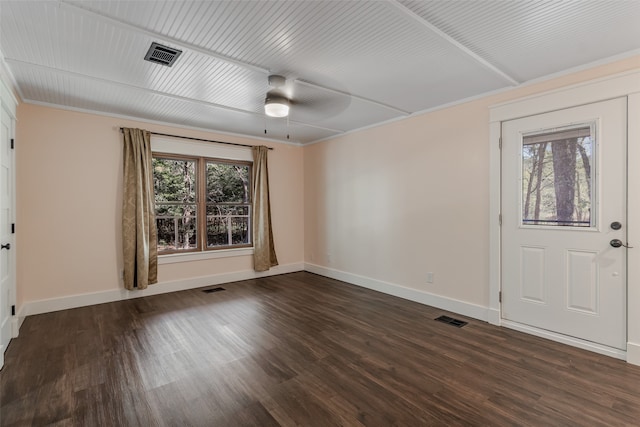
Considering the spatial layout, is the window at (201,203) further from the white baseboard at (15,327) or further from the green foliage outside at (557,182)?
the green foliage outside at (557,182)

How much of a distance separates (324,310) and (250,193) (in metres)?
2.86

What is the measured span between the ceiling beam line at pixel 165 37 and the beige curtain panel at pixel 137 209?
2513 millimetres

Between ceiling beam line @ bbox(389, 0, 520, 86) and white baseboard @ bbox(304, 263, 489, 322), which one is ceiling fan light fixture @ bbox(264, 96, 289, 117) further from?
white baseboard @ bbox(304, 263, 489, 322)

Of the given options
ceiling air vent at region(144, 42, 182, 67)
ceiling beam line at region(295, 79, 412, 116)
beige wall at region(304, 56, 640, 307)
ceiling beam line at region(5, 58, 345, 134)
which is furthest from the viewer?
beige wall at region(304, 56, 640, 307)

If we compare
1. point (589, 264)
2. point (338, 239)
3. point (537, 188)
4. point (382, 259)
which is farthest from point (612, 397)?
point (338, 239)

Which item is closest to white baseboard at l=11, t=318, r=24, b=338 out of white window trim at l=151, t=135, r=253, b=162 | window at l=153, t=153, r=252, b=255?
window at l=153, t=153, r=252, b=255

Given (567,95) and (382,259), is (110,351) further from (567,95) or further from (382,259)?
(567,95)

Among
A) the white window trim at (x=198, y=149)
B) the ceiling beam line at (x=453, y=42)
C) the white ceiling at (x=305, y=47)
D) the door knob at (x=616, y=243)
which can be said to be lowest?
the door knob at (x=616, y=243)

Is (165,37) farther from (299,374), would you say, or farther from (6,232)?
(299,374)

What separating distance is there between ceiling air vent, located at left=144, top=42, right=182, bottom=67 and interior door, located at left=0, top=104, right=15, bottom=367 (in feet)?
4.87

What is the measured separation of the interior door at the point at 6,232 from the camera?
270 cm

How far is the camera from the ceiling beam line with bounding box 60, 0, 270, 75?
1982 mm

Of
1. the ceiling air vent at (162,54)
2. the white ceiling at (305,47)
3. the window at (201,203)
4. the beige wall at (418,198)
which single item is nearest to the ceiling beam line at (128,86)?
the white ceiling at (305,47)

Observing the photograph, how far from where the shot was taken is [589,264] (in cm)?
277
